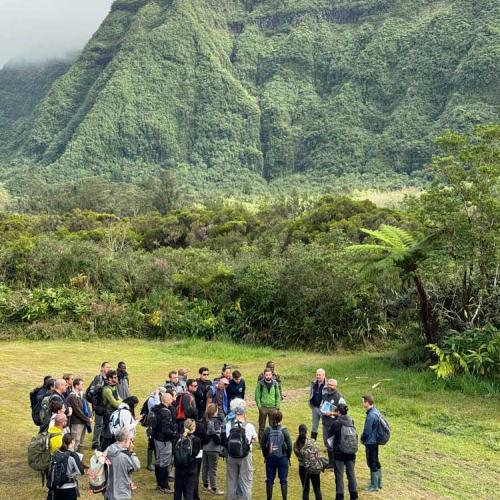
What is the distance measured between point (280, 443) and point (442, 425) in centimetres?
533

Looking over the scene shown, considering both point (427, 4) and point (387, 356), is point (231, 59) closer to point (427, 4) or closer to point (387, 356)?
point (427, 4)

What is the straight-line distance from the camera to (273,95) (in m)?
178

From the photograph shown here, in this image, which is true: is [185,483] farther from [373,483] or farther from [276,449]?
[373,483]

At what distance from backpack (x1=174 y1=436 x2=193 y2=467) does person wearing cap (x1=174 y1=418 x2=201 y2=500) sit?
0.02 meters

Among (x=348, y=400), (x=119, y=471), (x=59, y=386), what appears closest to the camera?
(x=119, y=471)

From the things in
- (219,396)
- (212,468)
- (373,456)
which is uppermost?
(219,396)

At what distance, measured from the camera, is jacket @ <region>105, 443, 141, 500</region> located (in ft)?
21.1

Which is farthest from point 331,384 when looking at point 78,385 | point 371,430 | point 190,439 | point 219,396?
point 78,385

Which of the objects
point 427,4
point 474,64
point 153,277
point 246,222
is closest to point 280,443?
point 153,277

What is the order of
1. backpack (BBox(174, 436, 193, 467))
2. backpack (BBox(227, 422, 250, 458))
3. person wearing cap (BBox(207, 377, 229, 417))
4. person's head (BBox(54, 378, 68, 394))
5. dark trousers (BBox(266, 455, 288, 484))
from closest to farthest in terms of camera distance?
backpack (BBox(174, 436, 193, 467)) < backpack (BBox(227, 422, 250, 458)) < dark trousers (BBox(266, 455, 288, 484)) < person's head (BBox(54, 378, 68, 394)) < person wearing cap (BBox(207, 377, 229, 417))

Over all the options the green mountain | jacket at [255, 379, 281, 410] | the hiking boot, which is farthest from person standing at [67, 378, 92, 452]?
the green mountain

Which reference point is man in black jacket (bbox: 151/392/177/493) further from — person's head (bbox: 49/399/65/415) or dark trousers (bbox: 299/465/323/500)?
dark trousers (bbox: 299/465/323/500)

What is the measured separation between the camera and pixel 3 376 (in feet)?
50.4

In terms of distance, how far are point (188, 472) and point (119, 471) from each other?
1.00 metres
